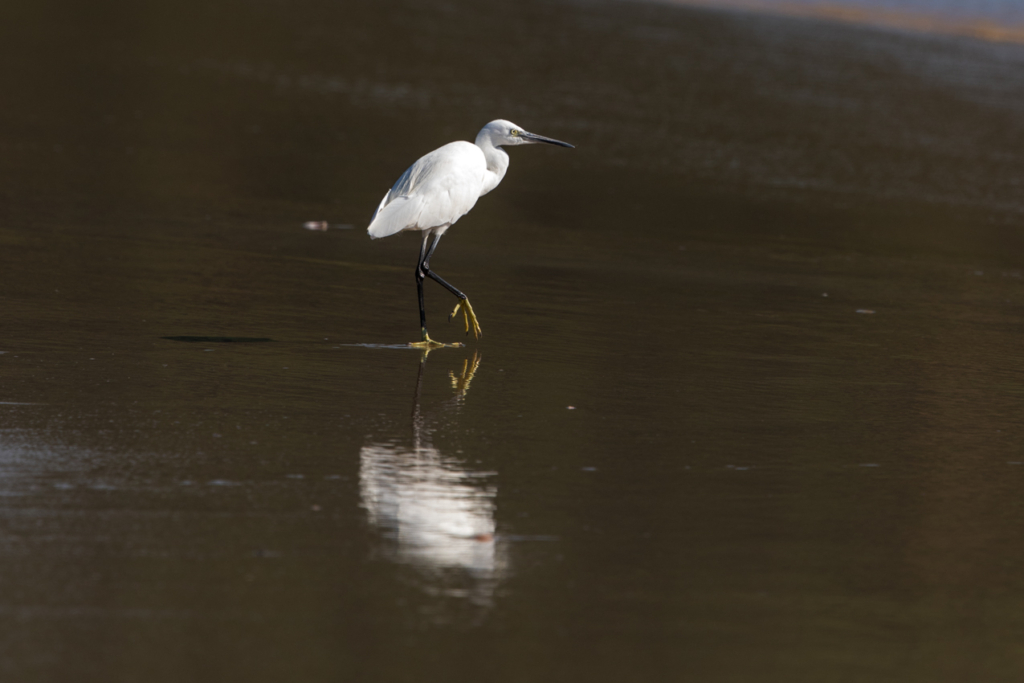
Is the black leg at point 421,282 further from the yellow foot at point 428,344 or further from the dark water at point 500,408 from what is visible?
the dark water at point 500,408

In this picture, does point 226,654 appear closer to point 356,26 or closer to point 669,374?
point 669,374

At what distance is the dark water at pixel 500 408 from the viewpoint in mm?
4078

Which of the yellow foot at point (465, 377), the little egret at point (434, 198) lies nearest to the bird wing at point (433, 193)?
the little egret at point (434, 198)

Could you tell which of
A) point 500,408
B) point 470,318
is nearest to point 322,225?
point 470,318

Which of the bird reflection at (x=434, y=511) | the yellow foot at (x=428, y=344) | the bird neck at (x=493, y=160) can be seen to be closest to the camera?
the bird reflection at (x=434, y=511)

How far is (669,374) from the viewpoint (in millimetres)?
7230

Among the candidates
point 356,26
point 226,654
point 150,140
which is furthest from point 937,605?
point 356,26

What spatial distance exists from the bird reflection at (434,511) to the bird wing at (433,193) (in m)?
2.10

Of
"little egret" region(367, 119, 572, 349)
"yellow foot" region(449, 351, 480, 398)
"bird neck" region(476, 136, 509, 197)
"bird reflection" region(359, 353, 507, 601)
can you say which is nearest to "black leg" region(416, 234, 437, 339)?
"little egret" region(367, 119, 572, 349)

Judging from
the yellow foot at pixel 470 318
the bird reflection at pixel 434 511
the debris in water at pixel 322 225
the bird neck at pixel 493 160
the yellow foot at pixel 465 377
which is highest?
the bird neck at pixel 493 160

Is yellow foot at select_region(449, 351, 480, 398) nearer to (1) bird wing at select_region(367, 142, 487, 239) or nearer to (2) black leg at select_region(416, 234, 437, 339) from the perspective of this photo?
(2) black leg at select_region(416, 234, 437, 339)

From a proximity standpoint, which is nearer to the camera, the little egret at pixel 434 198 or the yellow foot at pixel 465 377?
the yellow foot at pixel 465 377

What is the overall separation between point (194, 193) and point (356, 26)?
13480mm

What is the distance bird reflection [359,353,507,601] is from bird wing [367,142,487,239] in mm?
2095
